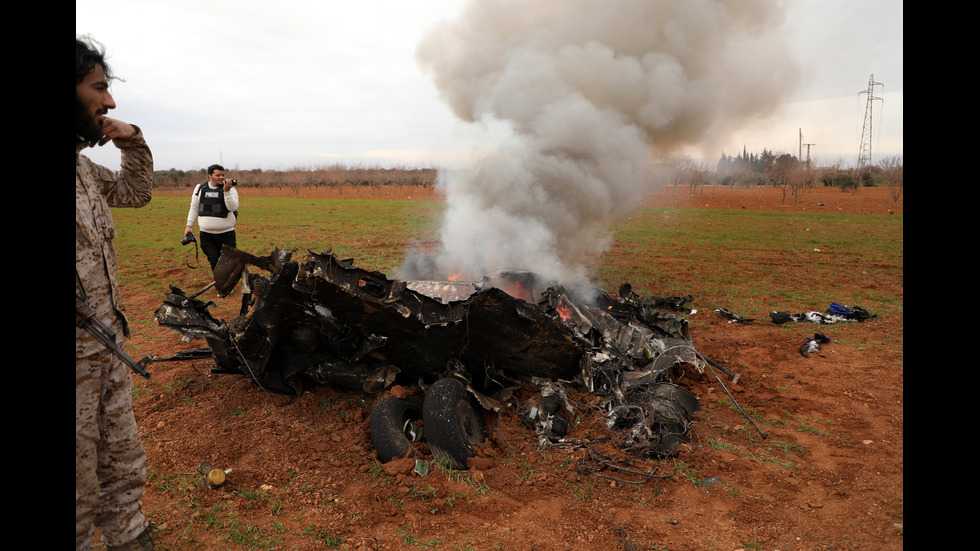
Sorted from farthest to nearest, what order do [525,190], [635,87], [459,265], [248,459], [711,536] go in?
[635,87]
[525,190]
[459,265]
[248,459]
[711,536]

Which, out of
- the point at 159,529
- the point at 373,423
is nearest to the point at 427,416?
the point at 373,423

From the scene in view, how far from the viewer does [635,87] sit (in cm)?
1232

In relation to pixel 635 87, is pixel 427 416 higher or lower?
lower

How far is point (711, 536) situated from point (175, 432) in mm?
4479

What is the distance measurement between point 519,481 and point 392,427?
3.74 feet

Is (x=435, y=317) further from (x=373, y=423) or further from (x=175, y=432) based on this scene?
(x=175, y=432)

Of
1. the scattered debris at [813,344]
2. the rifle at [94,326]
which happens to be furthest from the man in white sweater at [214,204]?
the scattered debris at [813,344]

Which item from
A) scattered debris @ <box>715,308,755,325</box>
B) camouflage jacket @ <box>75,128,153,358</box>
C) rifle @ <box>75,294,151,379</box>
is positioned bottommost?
scattered debris @ <box>715,308,755,325</box>

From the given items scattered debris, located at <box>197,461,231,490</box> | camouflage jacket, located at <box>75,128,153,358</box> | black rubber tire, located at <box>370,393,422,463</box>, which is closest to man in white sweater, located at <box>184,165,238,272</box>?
scattered debris, located at <box>197,461,231,490</box>

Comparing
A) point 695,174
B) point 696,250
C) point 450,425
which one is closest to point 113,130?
point 450,425

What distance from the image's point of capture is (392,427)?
4242 mm

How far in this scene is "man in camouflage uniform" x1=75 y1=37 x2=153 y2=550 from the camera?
2.43 m

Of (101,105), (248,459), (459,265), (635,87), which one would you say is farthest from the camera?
(635,87)

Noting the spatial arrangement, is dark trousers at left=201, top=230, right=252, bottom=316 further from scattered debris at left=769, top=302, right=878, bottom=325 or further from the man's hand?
scattered debris at left=769, top=302, right=878, bottom=325
